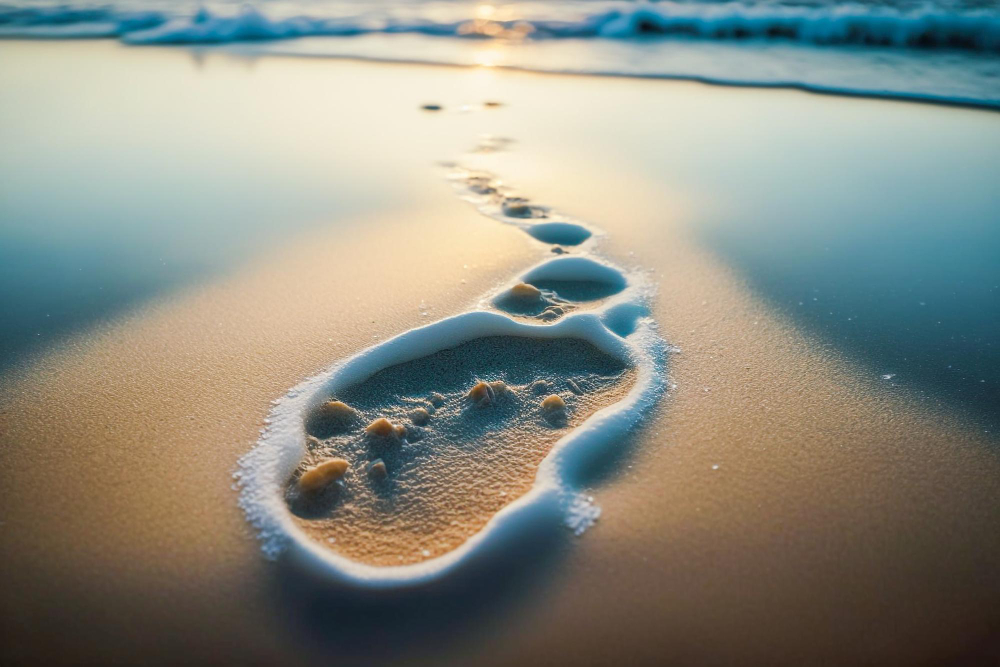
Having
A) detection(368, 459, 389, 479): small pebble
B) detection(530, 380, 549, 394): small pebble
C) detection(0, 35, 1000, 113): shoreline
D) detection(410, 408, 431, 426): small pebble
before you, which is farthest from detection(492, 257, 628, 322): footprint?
detection(0, 35, 1000, 113): shoreline

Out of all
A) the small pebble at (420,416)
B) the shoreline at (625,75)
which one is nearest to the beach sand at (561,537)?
the small pebble at (420,416)

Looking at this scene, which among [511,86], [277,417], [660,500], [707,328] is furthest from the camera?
[511,86]

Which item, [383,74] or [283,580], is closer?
[283,580]

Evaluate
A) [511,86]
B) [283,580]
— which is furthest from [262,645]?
[511,86]

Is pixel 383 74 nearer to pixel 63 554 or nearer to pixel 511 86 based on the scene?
pixel 511 86

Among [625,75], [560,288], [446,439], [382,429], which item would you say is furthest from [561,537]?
[625,75]

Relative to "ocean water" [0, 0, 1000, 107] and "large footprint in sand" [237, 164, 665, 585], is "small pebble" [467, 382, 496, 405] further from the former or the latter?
"ocean water" [0, 0, 1000, 107]

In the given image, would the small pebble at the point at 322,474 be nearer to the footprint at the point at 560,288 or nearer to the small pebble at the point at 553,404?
the small pebble at the point at 553,404

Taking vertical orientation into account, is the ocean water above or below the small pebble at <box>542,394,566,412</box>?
above
